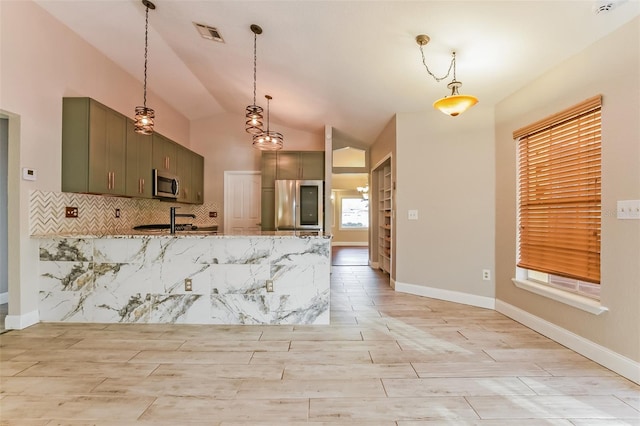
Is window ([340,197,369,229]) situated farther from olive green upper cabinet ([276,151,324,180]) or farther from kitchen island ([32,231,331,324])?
kitchen island ([32,231,331,324])

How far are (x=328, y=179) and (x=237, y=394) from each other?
13.5 ft

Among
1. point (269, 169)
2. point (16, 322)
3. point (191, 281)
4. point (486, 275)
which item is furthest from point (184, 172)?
point (486, 275)

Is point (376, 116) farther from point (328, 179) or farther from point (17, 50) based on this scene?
point (17, 50)

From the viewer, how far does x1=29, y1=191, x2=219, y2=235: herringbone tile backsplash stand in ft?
9.33

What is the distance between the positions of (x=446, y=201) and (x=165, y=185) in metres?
4.14

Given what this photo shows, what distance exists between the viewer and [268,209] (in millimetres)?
5652

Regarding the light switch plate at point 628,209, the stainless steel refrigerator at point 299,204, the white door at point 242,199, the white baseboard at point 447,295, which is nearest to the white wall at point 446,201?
the white baseboard at point 447,295

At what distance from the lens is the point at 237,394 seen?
1763 millimetres

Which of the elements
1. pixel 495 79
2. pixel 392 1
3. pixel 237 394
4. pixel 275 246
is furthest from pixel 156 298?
pixel 495 79

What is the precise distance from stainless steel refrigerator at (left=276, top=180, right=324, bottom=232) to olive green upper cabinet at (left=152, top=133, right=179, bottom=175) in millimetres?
1795

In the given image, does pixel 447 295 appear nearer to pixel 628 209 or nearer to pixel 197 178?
pixel 628 209

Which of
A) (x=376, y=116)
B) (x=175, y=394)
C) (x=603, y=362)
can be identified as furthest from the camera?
→ (x=376, y=116)

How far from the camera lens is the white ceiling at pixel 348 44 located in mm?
2193

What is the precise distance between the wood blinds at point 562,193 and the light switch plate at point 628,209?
18 centimetres
